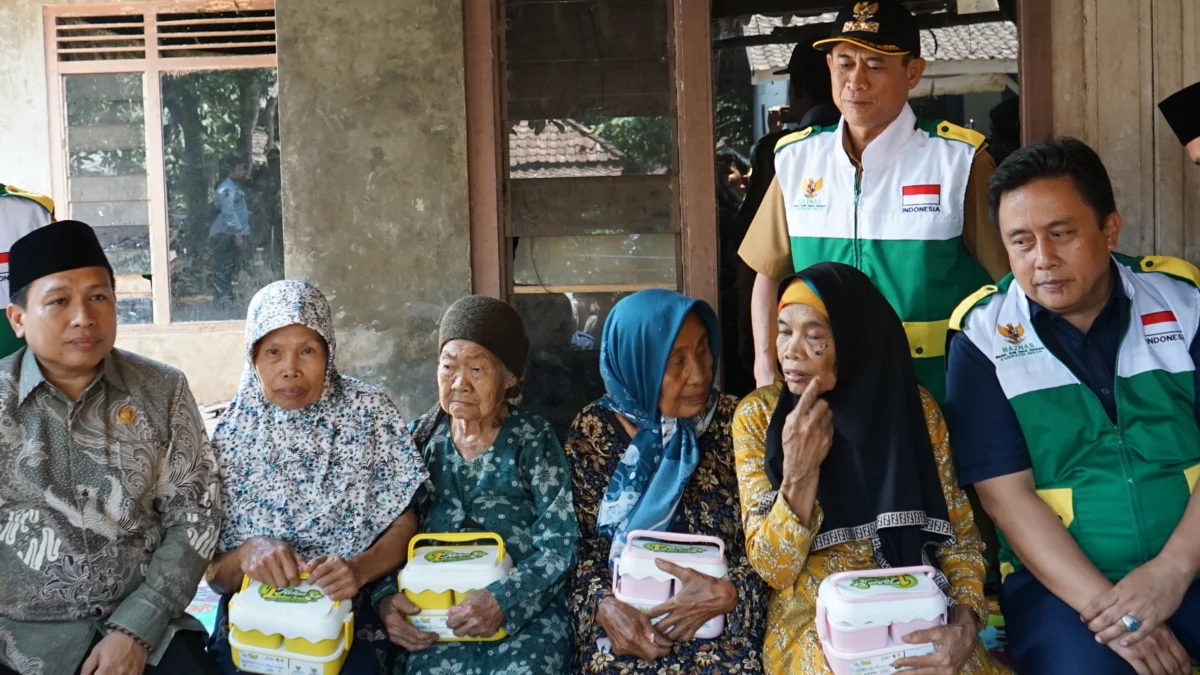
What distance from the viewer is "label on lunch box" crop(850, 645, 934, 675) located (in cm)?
261

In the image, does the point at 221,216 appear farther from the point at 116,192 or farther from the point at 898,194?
the point at 898,194

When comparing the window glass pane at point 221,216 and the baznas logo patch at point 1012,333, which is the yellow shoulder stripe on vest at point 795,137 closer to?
the baznas logo patch at point 1012,333

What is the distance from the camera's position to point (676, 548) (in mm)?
2936

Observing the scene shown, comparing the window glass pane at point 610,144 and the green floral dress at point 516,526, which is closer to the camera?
the green floral dress at point 516,526

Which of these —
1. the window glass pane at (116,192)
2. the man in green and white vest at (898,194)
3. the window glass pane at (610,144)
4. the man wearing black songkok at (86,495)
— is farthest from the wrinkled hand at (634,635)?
the window glass pane at (116,192)

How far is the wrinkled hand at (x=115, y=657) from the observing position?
2787mm

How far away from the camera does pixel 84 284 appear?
2924mm

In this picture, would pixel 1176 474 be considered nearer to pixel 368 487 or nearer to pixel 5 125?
pixel 368 487

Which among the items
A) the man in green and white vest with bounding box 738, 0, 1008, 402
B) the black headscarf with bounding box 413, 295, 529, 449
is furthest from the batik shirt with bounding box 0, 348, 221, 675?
the man in green and white vest with bounding box 738, 0, 1008, 402

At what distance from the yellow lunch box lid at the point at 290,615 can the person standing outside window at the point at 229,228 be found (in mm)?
6802

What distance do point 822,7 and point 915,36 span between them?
55.5 inches

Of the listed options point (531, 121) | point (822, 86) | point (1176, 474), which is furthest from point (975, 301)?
point (531, 121)

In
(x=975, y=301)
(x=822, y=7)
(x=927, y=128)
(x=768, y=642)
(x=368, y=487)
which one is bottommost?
(x=768, y=642)

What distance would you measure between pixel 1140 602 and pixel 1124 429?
0.42 m
